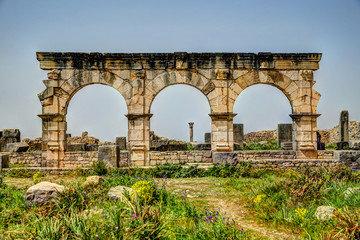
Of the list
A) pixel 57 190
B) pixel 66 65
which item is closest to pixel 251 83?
pixel 66 65

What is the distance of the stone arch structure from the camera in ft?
41.9

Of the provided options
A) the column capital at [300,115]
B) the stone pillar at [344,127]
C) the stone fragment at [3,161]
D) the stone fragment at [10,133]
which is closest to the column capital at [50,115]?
the stone fragment at [3,161]

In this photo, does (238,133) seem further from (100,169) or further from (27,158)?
(27,158)

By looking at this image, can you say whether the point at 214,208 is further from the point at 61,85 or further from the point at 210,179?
the point at 61,85

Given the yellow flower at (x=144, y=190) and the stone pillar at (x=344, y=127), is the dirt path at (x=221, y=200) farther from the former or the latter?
the stone pillar at (x=344, y=127)

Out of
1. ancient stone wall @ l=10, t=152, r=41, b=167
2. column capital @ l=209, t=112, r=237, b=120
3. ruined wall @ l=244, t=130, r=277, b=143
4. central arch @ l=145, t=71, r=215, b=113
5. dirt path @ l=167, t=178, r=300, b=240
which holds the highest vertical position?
central arch @ l=145, t=71, r=215, b=113

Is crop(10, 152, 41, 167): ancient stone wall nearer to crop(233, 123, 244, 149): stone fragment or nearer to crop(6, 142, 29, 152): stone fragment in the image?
crop(6, 142, 29, 152): stone fragment

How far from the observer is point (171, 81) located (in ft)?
42.4

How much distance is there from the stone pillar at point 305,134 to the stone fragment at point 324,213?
8191 millimetres

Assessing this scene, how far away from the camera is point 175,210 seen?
574cm

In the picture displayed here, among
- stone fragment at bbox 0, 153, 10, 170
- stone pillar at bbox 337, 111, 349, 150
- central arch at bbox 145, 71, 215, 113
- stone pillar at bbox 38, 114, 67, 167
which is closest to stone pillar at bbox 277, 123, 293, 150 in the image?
stone pillar at bbox 337, 111, 349, 150

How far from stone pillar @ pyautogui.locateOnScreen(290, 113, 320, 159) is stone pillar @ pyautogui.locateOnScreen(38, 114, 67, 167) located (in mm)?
9853

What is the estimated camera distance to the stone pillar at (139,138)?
12664 mm

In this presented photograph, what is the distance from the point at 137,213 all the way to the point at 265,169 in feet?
22.3
